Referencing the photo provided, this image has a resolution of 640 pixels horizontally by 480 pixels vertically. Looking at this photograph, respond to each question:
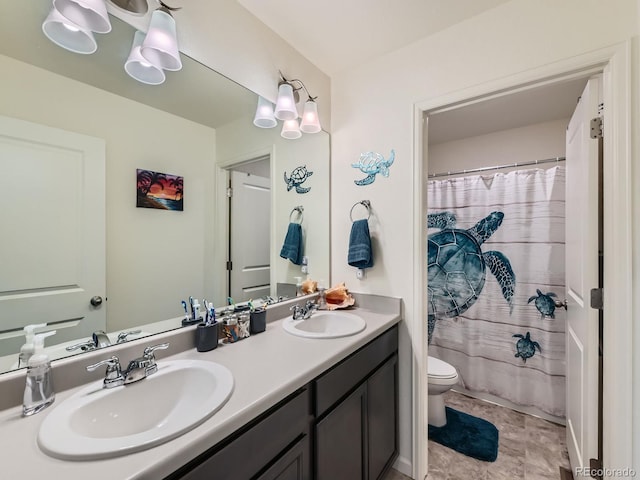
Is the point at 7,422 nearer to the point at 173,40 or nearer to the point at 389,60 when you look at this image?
the point at 173,40

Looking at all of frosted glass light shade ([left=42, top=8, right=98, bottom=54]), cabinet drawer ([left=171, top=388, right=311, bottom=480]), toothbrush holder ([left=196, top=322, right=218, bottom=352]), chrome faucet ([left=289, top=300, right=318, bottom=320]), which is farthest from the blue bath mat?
frosted glass light shade ([left=42, top=8, right=98, bottom=54])

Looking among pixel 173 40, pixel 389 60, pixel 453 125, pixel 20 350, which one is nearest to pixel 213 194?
pixel 173 40

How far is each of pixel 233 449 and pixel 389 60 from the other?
1.94m

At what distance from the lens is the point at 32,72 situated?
34.6 inches

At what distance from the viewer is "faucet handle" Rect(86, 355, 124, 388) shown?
2.80ft

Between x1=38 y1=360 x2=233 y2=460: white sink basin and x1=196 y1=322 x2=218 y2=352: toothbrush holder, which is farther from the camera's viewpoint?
x1=196 y1=322 x2=218 y2=352: toothbrush holder

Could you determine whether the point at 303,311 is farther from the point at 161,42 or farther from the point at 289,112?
the point at 161,42

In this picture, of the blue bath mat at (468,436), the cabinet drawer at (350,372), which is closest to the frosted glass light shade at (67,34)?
the cabinet drawer at (350,372)

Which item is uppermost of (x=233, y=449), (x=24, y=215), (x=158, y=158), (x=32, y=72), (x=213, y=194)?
(x=32, y=72)

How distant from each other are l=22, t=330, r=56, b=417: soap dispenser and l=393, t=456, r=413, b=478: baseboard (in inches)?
65.9

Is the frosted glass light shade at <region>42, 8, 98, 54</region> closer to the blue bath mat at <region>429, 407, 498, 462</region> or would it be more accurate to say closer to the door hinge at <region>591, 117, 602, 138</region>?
the door hinge at <region>591, 117, 602, 138</region>

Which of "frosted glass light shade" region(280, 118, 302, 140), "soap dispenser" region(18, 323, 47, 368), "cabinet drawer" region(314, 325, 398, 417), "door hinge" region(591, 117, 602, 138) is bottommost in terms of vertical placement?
"cabinet drawer" region(314, 325, 398, 417)

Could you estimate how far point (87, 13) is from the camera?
931 millimetres

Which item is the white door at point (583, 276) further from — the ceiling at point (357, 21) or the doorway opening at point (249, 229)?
the doorway opening at point (249, 229)
